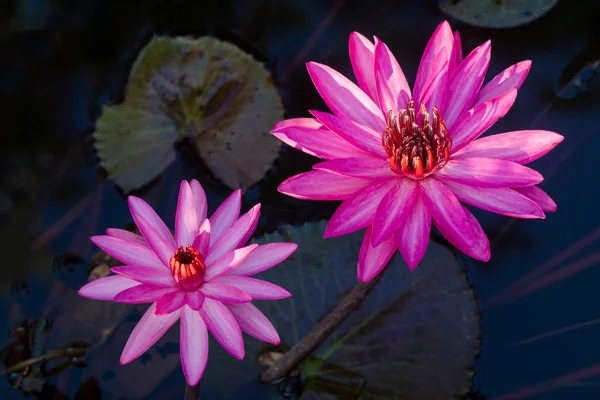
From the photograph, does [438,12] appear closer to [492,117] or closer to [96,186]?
[492,117]

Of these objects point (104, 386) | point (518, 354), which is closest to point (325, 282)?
point (518, 354)

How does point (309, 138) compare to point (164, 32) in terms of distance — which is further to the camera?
point (164, 32)

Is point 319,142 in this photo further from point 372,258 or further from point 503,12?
point 503,12

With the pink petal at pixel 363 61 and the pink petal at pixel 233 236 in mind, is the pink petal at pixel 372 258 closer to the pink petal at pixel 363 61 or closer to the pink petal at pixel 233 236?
the pink petal at pixel 233 236

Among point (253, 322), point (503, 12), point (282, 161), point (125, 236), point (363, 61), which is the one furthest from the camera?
point (503, 12)

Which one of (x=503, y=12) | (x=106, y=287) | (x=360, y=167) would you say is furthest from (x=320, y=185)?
(x=503, y=12)

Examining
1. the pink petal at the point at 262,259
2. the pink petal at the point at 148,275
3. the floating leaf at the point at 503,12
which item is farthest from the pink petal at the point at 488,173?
the floating leaf at the point at 503,12

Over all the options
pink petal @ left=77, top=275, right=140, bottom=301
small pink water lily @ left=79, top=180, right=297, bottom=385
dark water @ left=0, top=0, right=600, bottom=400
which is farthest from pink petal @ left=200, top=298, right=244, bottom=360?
dark water @ left=0, top=0, right=600, bottom=400
